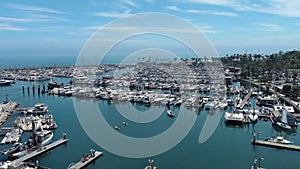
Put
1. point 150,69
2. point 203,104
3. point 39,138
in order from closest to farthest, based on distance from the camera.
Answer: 1. point 39,138
2. point 203,104
3. point 150,69

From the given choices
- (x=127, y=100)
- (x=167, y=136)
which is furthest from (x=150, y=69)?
(x=167, y=136)

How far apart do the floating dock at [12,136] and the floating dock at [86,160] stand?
431 cm

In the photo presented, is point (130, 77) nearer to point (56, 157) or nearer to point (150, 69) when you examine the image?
point (150, 69)

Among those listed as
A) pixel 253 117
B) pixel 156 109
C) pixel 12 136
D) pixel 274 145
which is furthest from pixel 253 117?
pixel 12 136

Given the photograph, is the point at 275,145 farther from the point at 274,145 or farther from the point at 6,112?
the point at 6,112

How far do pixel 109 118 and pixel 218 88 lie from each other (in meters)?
12.7

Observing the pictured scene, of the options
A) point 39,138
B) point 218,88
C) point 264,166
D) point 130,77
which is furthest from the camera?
point 130,77

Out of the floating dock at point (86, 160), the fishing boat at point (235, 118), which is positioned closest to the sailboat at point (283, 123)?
the fishing boat at point (235, 118)

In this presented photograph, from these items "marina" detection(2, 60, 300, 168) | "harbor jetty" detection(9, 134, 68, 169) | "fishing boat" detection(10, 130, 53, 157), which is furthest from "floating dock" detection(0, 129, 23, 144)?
"harbor jetty" detection(9, 134, 68, 169)

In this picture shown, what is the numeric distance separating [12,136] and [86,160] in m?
4.89

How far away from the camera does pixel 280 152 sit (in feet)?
36.4

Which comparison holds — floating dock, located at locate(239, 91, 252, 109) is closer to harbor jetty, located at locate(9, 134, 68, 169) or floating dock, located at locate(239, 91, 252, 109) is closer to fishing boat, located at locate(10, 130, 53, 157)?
harbor jetty, located at locate(9, 134, 68, 169)

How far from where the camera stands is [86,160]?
10.1 m

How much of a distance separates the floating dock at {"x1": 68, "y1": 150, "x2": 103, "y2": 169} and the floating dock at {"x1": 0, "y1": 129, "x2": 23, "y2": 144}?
14.2 ft
